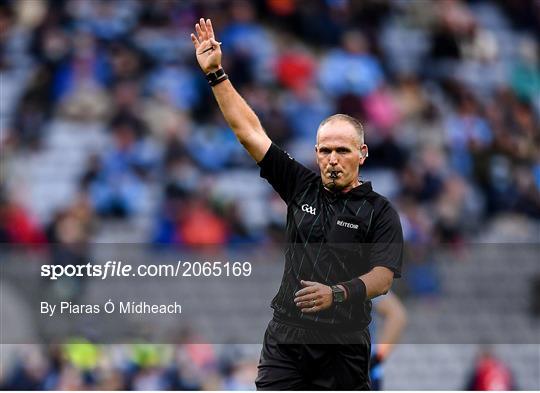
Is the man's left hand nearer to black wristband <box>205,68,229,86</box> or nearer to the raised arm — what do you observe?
the raised arm

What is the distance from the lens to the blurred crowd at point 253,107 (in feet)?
44.2

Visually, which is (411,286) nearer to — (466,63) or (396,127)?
(396,127)

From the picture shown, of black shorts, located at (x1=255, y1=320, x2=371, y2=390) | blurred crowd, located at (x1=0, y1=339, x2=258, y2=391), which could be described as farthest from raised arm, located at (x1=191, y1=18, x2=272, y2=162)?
blurred crowd, located at (x1=0, y1=339, x2=258, y2=391)

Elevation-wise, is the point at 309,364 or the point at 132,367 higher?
the point at 132,367

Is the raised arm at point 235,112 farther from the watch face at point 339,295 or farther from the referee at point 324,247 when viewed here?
the watch face at point 339,295

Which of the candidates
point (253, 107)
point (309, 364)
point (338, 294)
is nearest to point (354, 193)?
point (338, 294)

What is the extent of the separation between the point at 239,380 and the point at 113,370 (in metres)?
1.07

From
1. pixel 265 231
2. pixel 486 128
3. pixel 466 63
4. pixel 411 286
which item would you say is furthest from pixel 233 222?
pixel 466 63

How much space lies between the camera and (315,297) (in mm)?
5766

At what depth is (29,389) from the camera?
10.3m

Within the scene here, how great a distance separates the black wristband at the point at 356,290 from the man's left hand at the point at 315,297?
92 millimetres

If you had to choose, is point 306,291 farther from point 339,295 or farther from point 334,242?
point 334,242

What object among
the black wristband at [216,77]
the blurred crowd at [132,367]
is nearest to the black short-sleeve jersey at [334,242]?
the black wristband at [216,77]

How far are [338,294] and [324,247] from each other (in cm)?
31
